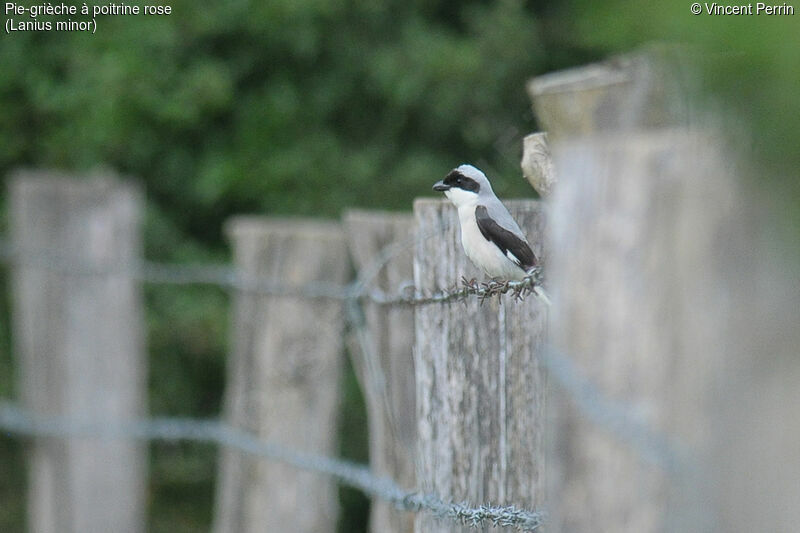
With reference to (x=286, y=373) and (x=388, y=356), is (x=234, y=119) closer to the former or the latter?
(x=286, y=373)

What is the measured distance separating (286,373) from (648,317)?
2.80 meters

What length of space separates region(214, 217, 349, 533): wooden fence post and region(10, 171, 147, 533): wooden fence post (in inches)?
21.3

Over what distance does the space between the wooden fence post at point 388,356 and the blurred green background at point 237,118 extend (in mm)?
3018

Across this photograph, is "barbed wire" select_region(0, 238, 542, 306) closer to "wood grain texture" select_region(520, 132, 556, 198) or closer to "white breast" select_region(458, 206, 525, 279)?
"white breast" select_region(458, 206, 525, 279)

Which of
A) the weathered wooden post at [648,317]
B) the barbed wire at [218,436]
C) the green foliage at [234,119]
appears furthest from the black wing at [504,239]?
the green foliage at [234,119]

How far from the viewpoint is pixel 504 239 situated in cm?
291

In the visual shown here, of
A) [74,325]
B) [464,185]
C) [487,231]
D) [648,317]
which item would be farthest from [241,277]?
[648,317]

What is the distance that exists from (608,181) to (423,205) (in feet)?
3.93

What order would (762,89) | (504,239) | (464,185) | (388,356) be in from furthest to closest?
(464,185) → (388,356) → (504,239) → (762,89)

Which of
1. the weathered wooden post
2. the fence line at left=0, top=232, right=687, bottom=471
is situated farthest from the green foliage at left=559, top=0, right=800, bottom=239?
the fence line at left=0, top=232, right=687, bottom=471

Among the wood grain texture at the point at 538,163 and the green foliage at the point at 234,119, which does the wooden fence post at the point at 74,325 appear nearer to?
the green foliage at the point at 234,119

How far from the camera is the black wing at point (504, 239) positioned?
8.71ft

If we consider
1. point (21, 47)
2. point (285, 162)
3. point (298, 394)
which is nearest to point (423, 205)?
point (298, 394)

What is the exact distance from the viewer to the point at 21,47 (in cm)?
661
